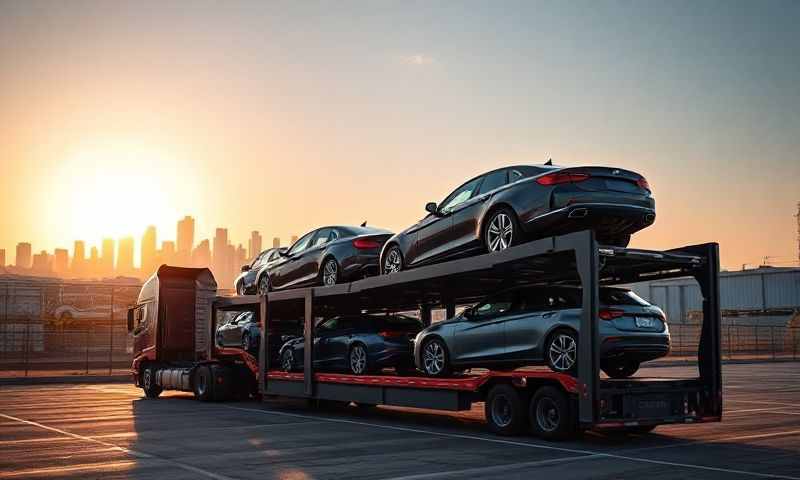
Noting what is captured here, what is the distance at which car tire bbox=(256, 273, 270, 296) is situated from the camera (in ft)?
61.6

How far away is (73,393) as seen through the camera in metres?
22.7

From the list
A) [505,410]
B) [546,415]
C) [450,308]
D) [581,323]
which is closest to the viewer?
[581,323]

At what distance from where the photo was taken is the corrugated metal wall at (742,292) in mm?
69188

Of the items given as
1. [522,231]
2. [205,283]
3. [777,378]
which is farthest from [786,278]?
[522,231]

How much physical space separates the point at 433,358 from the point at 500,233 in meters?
2.64

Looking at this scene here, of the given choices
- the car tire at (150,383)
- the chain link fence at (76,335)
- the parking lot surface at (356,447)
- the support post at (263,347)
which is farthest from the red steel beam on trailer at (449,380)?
the chain link fence at (76,335)

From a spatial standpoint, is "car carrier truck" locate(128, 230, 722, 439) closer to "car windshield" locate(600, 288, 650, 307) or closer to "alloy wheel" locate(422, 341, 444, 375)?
"alloy wheel" locate(422, 341, 444, 375)

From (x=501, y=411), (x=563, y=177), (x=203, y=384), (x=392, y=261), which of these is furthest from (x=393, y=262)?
(x=203, y=384)

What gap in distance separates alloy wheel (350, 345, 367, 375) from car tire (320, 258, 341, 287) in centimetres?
143

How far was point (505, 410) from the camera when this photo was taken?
38.7 feet

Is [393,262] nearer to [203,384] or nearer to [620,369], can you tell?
[620,369]

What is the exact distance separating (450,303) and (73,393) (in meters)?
12.0

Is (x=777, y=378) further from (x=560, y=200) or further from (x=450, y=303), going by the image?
(x=560, y=200)

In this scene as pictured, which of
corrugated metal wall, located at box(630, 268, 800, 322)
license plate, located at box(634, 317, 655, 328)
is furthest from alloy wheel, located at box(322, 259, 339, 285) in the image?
corrugated metal wall, located at box(630, 268, 800, 322)
